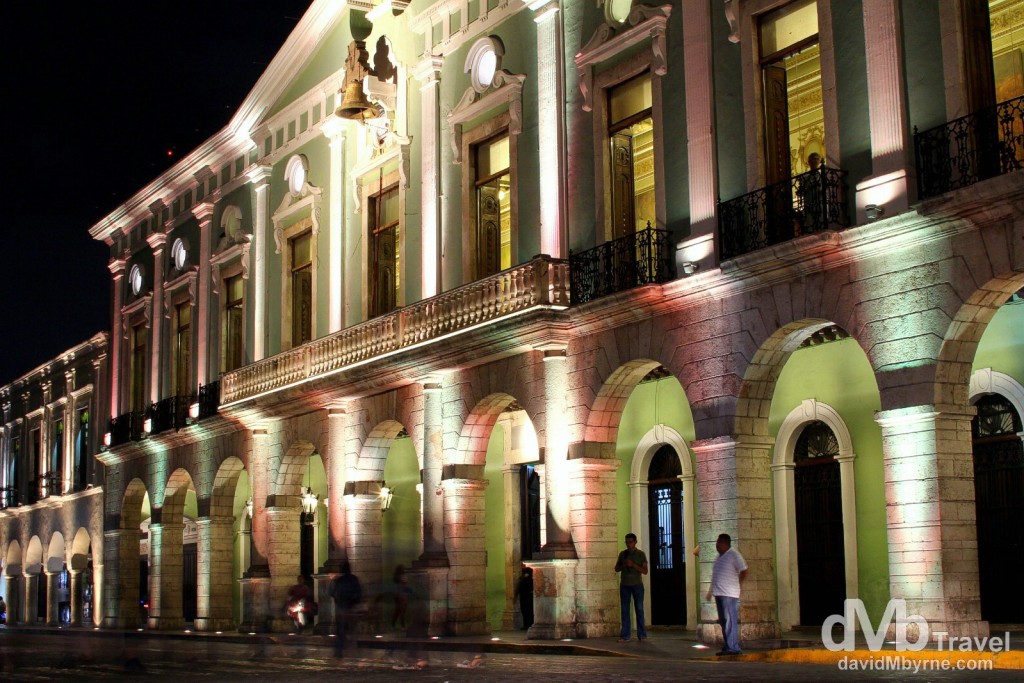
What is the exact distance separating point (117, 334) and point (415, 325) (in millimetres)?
17340

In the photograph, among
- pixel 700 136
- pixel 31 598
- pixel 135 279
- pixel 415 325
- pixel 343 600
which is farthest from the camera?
pixel 31 598

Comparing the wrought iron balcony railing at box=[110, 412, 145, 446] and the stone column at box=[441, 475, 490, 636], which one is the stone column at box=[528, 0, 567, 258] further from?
the wrought iron balcony railing at box=[110, 412, 145, 446]

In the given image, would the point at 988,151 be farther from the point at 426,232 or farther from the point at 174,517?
the point at 174,517

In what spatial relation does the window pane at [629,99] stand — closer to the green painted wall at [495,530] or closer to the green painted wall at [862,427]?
the green painted wall at [862,427]

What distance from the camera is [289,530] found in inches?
1125

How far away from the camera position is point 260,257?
1213 inches

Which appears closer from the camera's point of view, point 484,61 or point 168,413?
point 484,61

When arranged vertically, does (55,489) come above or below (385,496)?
above

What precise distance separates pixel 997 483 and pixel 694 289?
14.9ft

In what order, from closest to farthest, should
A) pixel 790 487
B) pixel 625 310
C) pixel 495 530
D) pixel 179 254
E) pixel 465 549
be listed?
pixel 625 310
pixel 790 487
pixel 465 549
pixel 495 530
pixel 179 254

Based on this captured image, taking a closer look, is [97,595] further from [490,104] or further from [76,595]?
[490,104]

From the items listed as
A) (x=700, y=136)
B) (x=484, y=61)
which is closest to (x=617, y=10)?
(x=700, y=136)

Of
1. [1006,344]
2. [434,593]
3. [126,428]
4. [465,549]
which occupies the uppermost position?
[126,428]

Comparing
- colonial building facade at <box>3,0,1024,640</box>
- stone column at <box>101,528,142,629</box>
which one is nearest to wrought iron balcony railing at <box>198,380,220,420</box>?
colonial building facade at <box>3,0,1024,640</box>
